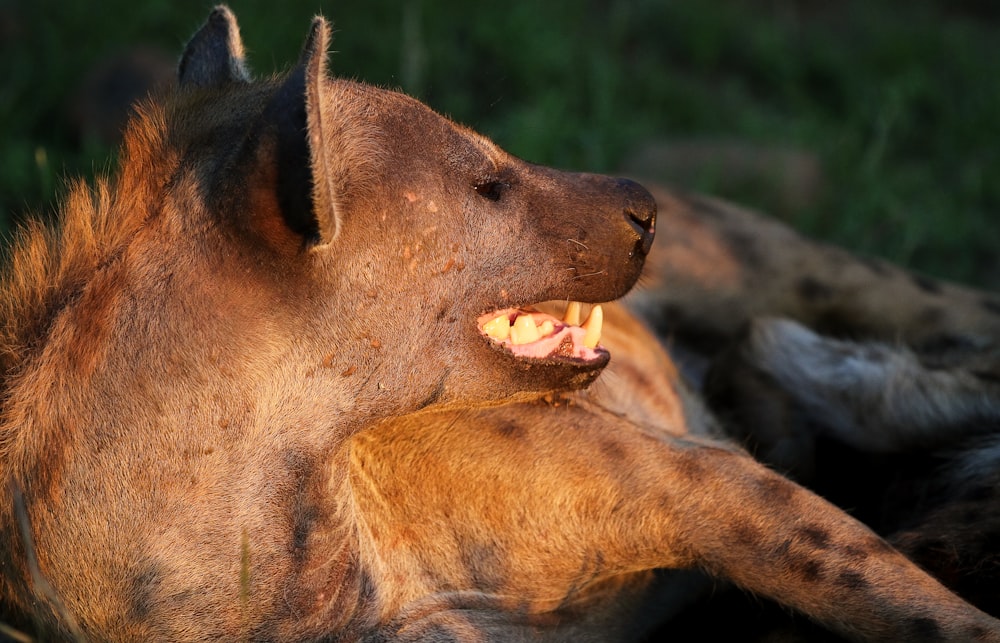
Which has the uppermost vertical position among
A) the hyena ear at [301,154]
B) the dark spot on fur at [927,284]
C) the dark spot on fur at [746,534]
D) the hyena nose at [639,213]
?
the hyena ear at [301,154]

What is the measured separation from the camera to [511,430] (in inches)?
84.7

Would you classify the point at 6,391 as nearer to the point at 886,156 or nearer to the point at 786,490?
the point at 786,490

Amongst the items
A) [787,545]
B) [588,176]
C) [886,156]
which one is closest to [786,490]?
[787,545]

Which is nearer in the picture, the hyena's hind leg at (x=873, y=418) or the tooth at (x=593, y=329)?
the tooth at (x=593, y=329)

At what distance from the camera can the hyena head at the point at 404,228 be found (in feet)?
5.71

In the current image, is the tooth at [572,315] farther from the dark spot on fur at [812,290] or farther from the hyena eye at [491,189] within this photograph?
the dark spot on fur at [812,290]

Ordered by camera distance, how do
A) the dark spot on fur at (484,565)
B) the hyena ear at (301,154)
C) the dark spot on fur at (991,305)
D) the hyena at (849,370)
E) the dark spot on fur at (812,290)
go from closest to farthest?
the hyena ear at (301,154), the dark spot on fur at (484,565), the hyena at (849,370), the dark spot on fur at (991,305), the dark spot on fur at (812,290)

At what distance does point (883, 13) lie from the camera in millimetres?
6984

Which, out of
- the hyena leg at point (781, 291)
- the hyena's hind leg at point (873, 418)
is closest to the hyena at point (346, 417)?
the hyena's hind leg at point (873, 418)

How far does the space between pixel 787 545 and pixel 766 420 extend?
939 millimetres

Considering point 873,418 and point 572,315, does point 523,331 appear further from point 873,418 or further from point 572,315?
point 873,418

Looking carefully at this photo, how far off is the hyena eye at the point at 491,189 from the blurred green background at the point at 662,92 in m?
1.76

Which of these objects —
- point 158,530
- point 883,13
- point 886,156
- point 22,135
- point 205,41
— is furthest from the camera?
point 883,13

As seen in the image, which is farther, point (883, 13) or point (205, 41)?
point (883, 13)
